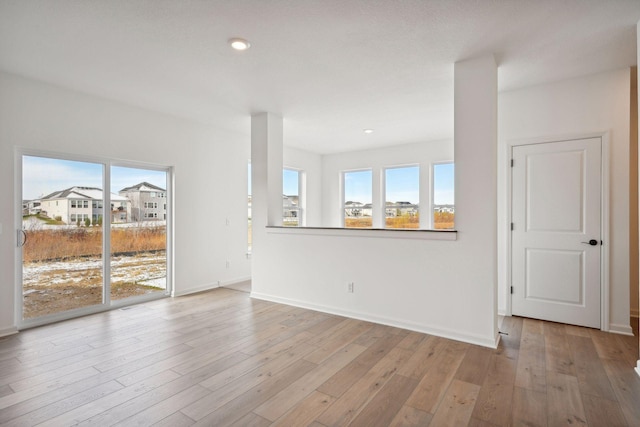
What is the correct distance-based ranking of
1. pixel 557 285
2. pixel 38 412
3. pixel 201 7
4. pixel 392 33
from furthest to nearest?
pixel 557 285
pixel 392 33
pixel 201 7
pixel 38 412

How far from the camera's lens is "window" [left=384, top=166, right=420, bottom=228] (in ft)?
22.6

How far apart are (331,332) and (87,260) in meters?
3.09

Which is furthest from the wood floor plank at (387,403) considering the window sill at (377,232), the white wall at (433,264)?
the window sill at (377,232)

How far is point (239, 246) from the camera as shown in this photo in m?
5.91

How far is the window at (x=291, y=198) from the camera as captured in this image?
7.34m

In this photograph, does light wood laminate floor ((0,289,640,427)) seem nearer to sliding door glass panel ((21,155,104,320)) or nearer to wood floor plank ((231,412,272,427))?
wood floor plank ((231,412,272,427))

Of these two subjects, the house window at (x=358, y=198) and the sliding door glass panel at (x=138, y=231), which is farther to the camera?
the house window at (x=358, y=198)

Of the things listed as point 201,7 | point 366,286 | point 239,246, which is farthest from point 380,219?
point 201,7

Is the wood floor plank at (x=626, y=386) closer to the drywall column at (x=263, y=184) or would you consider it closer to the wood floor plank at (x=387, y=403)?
the wood floor plank at (x=387, y=403)

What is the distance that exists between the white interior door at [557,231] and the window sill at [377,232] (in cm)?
121

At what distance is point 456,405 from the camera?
2123mm

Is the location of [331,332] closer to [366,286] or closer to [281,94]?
[366,286]

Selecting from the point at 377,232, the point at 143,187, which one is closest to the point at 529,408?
the point at 377,232

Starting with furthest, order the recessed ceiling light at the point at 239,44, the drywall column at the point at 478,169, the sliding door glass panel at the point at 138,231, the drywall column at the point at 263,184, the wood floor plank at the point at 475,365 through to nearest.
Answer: the drywall column at the point at 263,184 < the sliding door glass panel at the point at 138,231 < the drywall column at the point at 478,169 < the recessed ceiling light at the point at 239,44 < the wood floor plank at the point at 475,365
